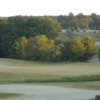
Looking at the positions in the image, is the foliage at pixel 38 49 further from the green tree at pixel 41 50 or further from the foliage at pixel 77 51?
the foliage at pixel 77 51

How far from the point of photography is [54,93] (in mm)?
30453

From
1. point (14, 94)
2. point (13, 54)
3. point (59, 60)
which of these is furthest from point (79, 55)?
point (14, 94)

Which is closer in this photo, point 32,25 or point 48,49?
point 48,49

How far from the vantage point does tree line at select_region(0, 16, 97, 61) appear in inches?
2965

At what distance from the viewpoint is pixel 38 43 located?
255ft

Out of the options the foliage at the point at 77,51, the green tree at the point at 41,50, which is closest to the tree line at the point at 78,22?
the green tree at the point at 41,50

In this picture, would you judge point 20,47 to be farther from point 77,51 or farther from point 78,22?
point 78,22

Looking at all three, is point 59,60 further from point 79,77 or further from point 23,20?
point 79,77

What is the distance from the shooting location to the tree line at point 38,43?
75.3 meters

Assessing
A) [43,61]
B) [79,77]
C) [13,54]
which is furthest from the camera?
[13,54]

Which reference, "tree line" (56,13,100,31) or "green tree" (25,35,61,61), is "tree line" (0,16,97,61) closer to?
"green tree" (25,35,61,61)

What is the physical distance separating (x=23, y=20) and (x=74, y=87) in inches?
2197

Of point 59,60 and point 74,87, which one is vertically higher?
point 74,87

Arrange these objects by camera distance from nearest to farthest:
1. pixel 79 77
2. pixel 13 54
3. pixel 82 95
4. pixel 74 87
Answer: pixel 82 95 < pixel 74 87 < pixel 79 77 < pixel 13 54
